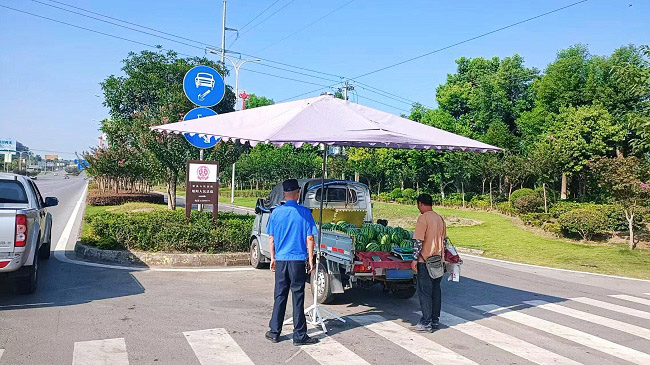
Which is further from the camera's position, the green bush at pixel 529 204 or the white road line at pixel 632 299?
the green bush at pixel 529 204

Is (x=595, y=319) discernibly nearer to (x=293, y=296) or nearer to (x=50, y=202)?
(x=293, y=296)

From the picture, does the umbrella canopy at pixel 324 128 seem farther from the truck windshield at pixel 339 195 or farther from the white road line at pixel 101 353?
the white road line at pixel 101 353

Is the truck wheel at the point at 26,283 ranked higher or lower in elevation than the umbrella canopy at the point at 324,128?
lower

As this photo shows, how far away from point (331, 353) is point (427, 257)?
1.95 m

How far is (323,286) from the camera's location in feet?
26.0

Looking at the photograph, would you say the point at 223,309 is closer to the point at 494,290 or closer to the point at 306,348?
the point at 306,348

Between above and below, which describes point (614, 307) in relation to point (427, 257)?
below

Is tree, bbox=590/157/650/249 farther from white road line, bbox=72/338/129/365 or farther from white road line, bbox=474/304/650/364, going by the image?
white road line, bbox=72/338/129/365

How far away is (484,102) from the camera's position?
47219 mm

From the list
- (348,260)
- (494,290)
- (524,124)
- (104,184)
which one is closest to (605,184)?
(494,290)

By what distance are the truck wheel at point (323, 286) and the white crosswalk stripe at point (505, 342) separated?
1705 mm

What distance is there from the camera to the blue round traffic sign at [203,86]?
41.1 feet

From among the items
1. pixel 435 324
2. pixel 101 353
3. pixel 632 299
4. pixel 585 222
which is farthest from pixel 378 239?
pixel 585 222

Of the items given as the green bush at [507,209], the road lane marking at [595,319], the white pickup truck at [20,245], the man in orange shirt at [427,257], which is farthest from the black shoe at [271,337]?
the green bush at [507,209]
